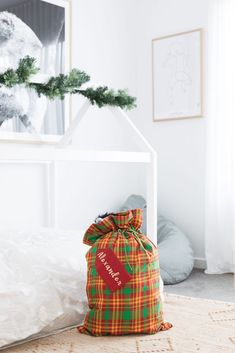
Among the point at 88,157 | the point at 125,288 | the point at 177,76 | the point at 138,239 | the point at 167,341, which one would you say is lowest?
the point at 167,341

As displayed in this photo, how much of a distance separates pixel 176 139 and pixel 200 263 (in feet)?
2.75

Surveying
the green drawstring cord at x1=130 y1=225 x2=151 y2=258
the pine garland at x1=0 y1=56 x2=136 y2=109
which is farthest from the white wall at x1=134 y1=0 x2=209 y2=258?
the green drawstring cord at x1=130 y1=225 x2=151 y2=258

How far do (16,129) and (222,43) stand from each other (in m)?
1.36

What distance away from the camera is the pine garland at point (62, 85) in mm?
1674

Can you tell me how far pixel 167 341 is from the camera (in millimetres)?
1606

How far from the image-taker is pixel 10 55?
9.08ft

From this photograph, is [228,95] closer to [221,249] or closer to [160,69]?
[160,69]

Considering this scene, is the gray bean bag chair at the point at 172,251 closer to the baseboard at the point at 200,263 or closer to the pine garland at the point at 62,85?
the baseboard at the point at 200,263

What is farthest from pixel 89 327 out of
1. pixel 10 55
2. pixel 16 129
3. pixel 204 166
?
pixel 204 166

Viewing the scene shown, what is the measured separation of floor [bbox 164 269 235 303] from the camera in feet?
8.77

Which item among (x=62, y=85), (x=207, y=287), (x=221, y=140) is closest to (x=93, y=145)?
(x=221, y=140)

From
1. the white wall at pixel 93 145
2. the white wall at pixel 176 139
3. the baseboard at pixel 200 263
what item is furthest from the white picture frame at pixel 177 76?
the baseboard at pixel 200 263

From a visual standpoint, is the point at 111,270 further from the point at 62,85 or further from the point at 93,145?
the point at 93,145

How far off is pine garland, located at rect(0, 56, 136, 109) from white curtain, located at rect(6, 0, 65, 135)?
81 centimetres
